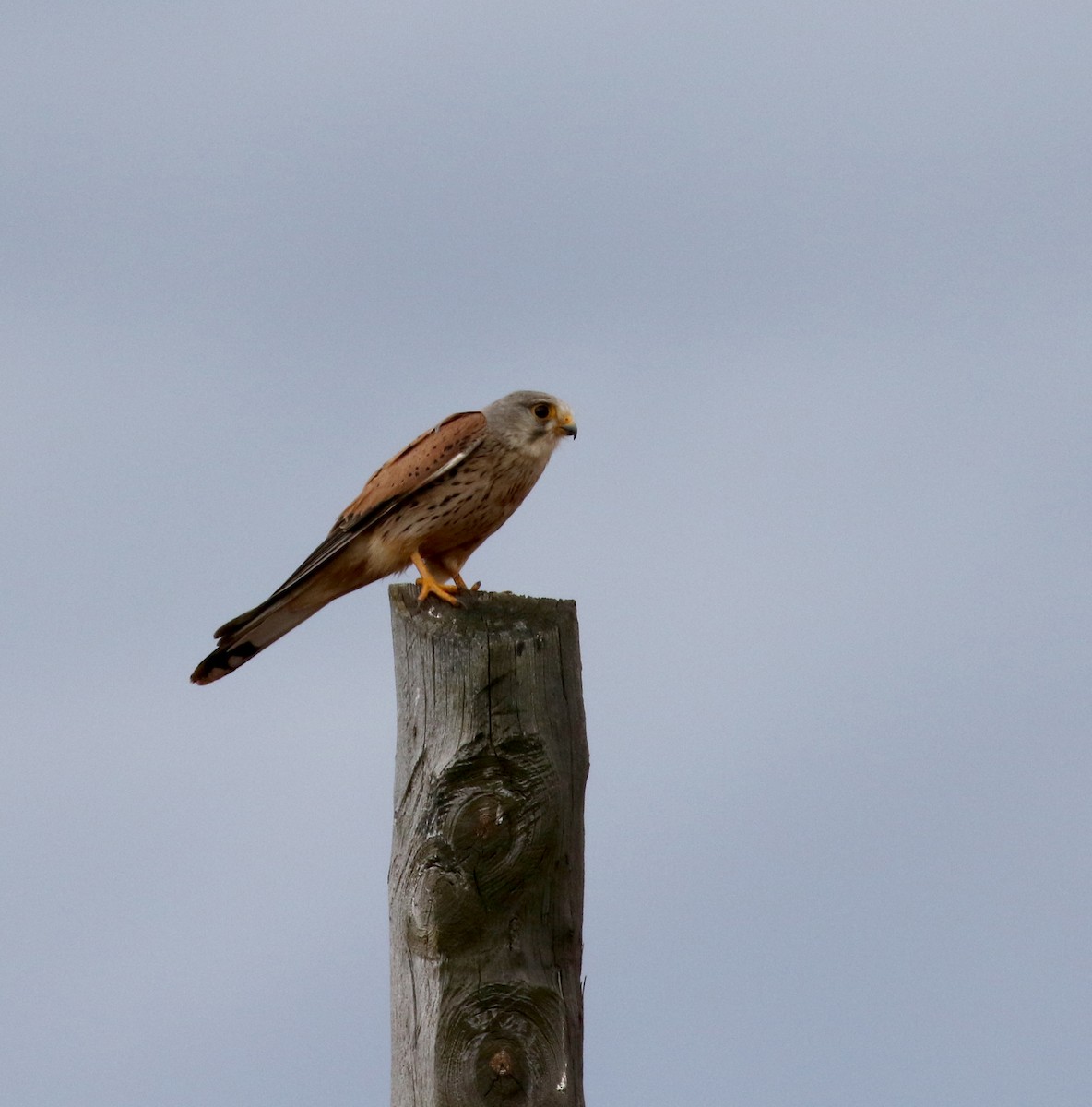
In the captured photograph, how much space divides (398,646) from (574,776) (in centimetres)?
60

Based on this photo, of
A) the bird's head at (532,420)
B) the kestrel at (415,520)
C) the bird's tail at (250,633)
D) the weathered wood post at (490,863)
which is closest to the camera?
the weathered wood post at (490,863)

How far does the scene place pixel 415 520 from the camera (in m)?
5.77

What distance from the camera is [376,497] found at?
231 inches

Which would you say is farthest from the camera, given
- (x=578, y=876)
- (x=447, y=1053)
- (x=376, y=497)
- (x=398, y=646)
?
(x=376, y=497)

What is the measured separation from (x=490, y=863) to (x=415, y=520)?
8.19 ft

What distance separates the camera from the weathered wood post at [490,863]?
337cm

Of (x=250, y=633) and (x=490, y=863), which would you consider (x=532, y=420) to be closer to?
(x=250, y=633)

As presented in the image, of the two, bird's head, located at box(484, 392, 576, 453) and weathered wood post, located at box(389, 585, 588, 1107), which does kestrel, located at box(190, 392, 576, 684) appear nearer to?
bird's head, located at box(484, 392, 576, 453)

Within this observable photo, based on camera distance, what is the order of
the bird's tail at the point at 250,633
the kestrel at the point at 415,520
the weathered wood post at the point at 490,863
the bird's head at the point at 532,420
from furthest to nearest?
the bird's head at the point at 532,420, the kestrel at the point at 415,520, the bird's tail at the point at 250,633, the weathered wood post at the point at 490,863

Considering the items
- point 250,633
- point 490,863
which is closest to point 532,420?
point 250,633

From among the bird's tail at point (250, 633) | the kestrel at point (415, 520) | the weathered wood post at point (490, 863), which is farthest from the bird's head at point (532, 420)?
the weathered wood post at point (490, 863)

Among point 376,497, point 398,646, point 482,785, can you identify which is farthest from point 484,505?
point 482,785

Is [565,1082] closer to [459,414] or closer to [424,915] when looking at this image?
[424,915]

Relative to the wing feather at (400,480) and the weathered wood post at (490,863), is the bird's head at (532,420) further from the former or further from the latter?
the weathered wood post at (490,863)
